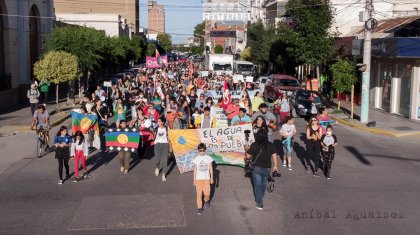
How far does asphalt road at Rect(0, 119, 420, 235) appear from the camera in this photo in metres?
10.1

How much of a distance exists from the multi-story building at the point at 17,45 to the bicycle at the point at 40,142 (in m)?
13.7

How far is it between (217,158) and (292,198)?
12.4ft

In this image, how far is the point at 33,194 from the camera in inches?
498

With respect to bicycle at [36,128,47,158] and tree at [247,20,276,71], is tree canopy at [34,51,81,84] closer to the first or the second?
bicycle at [36,128,47,158]

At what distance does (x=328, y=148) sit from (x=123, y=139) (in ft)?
17.1

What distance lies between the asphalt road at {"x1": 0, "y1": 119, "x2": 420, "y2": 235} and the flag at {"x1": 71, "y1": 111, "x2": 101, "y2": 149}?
63 cm

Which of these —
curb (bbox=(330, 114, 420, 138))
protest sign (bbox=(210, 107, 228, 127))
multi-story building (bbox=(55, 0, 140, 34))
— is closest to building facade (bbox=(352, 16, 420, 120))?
curb (bbox=(330, 114, 420, 138))

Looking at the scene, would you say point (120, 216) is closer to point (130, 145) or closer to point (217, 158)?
point (130, 145)

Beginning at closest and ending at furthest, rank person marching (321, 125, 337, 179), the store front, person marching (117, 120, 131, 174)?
person marching (321, 125, 337, 179), person marching (117, 120, 131, 174), the store front

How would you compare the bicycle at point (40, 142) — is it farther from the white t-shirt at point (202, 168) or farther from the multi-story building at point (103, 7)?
the multi-story building at point (103, 7)

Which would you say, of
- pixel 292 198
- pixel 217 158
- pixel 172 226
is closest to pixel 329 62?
pixel 217 158

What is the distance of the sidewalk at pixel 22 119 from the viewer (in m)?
23.1

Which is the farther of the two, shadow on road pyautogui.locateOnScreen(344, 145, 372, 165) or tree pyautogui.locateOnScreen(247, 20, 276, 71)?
tree pyautogui.locateOnScreen(247, 20, 276, 71)

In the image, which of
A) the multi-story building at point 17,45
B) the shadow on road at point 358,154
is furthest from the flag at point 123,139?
the multi-story building at point 17,45
